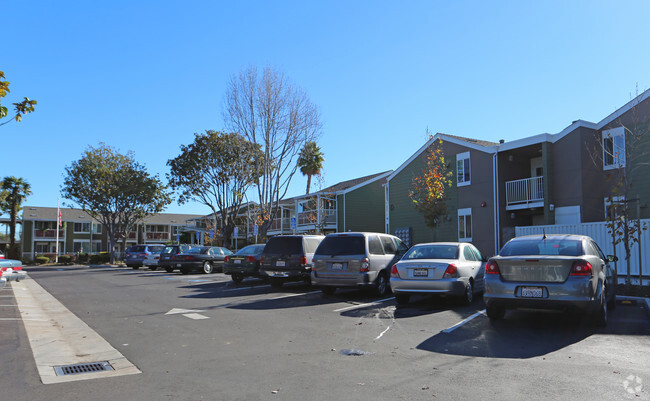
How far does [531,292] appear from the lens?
319 inches

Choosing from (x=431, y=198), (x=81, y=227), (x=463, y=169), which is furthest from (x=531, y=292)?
(x=81, y=227)

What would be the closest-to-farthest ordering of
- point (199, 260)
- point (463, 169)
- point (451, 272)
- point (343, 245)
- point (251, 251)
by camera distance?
1. point (451, 272)
2. point (343, 245)
3. point (251, 251)
4. point (463, 169)
5. point (199, 260)

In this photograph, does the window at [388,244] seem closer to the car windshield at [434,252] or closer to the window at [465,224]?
the car windshield at [434,252]

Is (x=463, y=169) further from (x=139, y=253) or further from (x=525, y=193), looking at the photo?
(x=139, y=253)

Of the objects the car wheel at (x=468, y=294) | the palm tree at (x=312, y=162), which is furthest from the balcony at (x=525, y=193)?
the palm tree at (x=312, y=162)

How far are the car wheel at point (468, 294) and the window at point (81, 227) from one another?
65.4 meters

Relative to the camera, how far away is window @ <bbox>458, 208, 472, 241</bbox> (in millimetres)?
23828

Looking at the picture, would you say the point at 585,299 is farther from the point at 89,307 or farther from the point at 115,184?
the point at 115,184

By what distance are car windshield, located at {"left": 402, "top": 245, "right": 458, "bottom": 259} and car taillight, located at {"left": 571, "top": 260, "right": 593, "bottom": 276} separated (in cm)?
348

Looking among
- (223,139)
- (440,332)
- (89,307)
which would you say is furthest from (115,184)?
(440,332)

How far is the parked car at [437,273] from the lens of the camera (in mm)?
10625

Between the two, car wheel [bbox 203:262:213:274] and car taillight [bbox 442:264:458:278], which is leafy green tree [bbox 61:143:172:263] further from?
car taillight [bbox 442:264:458:278]

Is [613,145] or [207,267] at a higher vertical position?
[613,145]

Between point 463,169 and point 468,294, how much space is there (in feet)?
46.4
